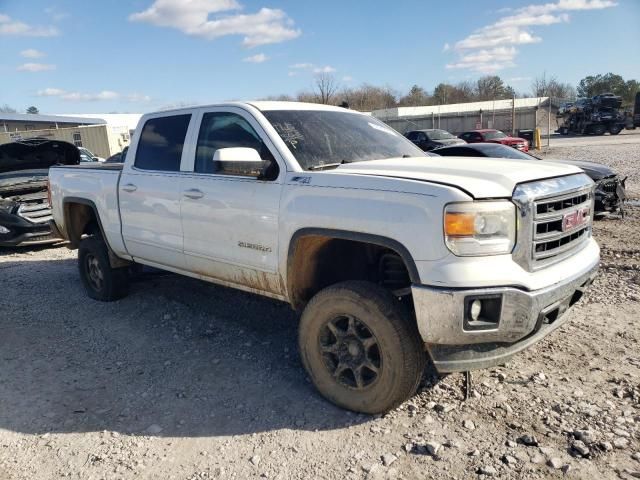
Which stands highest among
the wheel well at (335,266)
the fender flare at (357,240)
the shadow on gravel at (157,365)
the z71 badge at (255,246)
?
the fender flare at (357,240)

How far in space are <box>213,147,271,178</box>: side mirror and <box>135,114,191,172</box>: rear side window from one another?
1.07 m

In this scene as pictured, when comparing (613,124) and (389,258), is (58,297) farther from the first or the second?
(613,124)

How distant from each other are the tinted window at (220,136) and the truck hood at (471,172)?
0.79 metres

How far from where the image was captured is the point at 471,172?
310cm

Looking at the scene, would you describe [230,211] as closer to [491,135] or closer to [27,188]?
[27,188]

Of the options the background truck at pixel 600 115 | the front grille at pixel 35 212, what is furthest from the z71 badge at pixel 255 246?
the background truck at pixel 600 115

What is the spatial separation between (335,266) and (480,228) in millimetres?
1270

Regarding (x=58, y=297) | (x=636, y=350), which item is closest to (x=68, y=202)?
(x=58, y=297)

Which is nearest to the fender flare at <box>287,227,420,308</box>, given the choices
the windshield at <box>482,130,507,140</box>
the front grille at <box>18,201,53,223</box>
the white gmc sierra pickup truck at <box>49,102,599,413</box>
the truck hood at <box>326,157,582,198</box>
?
the white gmc sierra pickup truck at <box>49,102,599,413</box>

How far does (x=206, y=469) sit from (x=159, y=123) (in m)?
3.19

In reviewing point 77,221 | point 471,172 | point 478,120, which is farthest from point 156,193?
point 478,120

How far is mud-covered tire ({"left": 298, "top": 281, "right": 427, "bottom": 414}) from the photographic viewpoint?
3.05m

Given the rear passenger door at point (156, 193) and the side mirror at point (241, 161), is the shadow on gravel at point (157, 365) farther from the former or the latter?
the side mirror at point (241, 161)

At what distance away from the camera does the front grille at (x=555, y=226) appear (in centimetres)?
290
